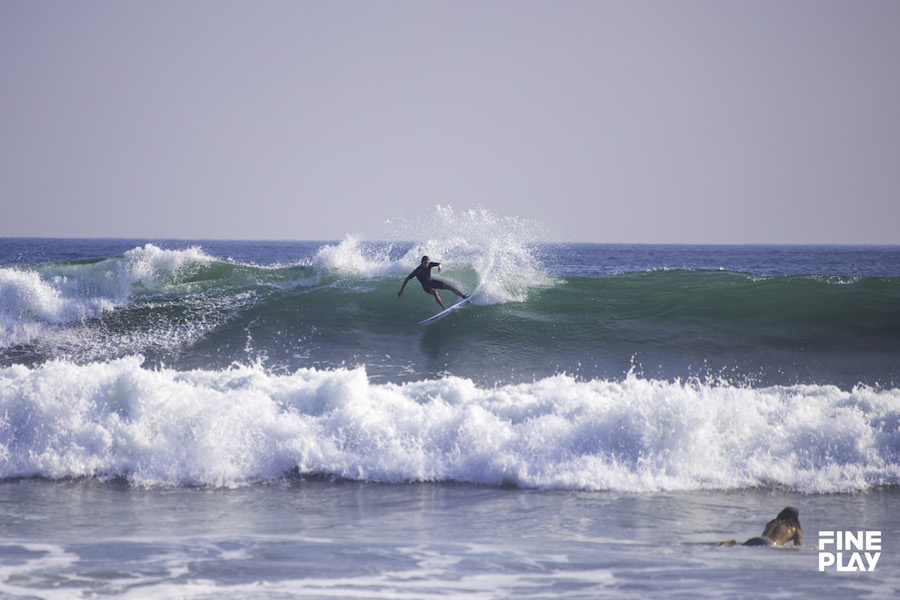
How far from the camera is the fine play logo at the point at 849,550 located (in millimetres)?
5336

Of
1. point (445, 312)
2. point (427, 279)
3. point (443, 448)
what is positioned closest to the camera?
point (443, 448)

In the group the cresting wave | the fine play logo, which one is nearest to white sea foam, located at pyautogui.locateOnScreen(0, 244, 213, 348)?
the cresting wave

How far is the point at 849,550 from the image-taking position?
5.68 m

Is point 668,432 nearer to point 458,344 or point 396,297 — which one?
point 458,344

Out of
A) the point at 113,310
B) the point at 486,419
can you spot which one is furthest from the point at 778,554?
the point at 113,310

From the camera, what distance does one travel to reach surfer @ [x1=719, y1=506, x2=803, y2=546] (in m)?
5.71

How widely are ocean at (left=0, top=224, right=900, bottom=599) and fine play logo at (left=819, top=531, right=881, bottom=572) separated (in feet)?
0.36

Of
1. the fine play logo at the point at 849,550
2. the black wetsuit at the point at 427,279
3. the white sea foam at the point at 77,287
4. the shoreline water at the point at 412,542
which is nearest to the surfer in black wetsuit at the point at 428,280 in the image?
the black wetsuit at the point at 427,279

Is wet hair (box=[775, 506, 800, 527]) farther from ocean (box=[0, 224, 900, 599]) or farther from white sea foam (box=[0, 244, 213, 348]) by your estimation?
white sea foam (box=[0, 244, 213, 348])

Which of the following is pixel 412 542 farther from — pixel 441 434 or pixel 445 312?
pixel 445 312

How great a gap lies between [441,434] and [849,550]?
14.1 feet

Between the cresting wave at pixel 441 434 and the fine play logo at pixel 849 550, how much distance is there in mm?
1460

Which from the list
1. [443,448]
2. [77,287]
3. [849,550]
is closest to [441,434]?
[443,448]

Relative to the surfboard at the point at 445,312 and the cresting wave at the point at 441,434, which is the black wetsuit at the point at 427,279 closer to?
the surfboard at the point at 445,312
